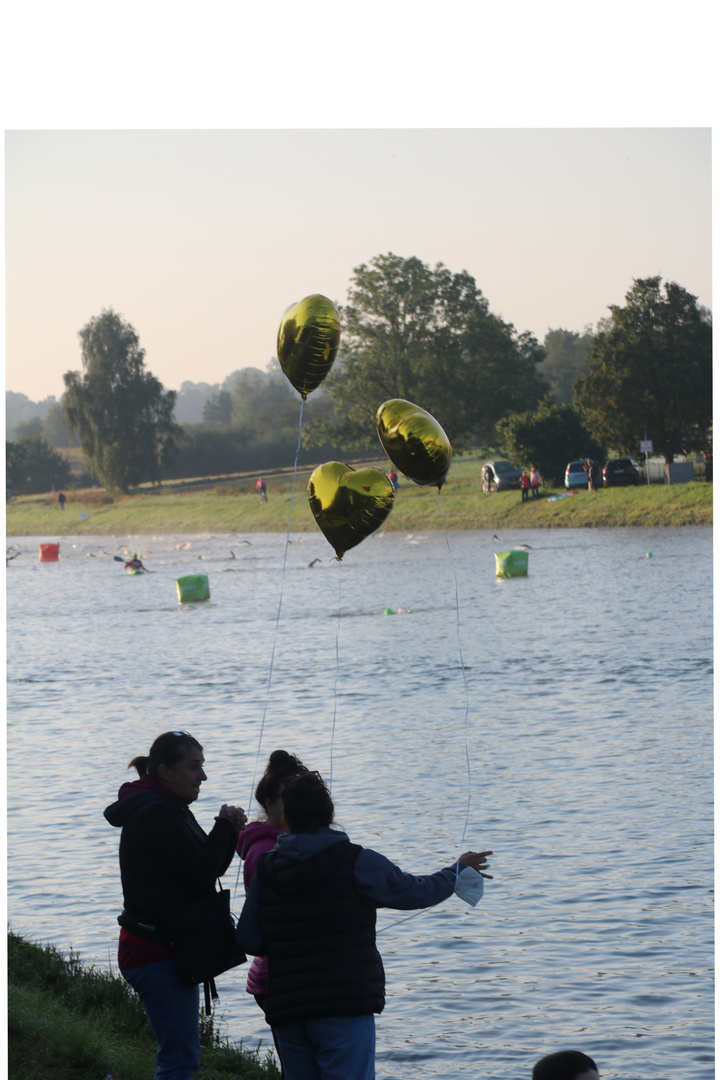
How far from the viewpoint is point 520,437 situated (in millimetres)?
58719

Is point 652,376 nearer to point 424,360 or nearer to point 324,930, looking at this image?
point 424,360

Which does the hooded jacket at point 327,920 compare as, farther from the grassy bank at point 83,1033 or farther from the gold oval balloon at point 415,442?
the gold oval balloon at point 415,442

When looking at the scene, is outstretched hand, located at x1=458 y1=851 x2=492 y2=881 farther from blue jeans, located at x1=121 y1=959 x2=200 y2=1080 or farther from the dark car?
Answer: the dark car

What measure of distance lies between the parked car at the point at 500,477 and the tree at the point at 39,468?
153 ft

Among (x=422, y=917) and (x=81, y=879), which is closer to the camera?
(x=422, y=917)

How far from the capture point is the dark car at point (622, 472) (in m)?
52.6

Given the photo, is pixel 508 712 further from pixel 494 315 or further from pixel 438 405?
pixel 494 315

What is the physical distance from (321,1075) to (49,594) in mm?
35494

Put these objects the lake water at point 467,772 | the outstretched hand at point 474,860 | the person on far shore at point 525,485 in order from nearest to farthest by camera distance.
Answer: the outstretched hand at point 474,860
the lake water at point 467,772
the person on far shore at point 525,485

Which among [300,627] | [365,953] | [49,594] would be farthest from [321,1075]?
[49,594]

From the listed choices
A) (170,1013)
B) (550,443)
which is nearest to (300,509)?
(550,443)

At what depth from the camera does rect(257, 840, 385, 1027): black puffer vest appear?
3.83 metres

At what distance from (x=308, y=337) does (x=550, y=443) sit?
2123 inches

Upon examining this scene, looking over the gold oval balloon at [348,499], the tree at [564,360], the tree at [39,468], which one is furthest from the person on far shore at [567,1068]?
the tree at [564,360]
